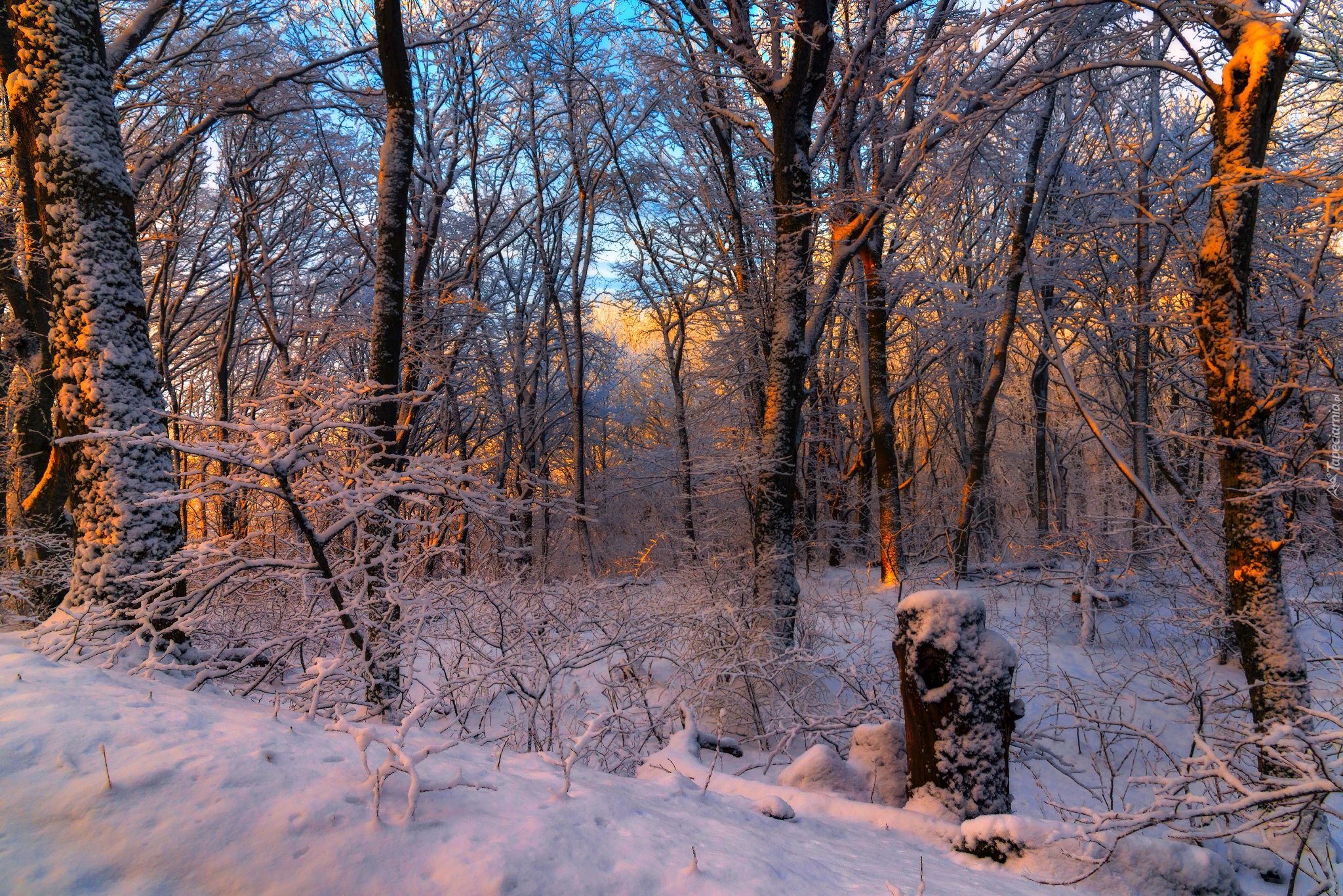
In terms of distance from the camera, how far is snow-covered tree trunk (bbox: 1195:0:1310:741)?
3.90 metres

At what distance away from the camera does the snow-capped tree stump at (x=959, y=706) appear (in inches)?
114

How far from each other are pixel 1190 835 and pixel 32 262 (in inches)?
437

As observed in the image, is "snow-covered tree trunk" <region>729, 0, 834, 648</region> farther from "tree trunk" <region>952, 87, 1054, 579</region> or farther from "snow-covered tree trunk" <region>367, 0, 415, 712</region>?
"tree trunk" <region>952, 87, 1054, 579</region>

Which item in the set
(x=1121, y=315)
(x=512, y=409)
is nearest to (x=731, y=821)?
(x=1121, y=315)

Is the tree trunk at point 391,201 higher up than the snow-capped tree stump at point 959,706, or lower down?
higher up

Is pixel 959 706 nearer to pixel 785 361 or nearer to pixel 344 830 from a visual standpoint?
pixel 344 830

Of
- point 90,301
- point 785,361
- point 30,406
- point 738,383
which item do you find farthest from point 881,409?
point 30,406

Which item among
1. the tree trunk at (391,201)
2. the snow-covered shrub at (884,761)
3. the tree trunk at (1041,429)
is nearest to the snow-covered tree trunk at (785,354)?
the snow-covered shrub at (884,761)

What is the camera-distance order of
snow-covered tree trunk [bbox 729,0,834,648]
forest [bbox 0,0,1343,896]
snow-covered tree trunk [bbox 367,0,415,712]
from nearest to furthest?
forest [bbox 0,0,1343,896] < snow-covered tree trunk [bbox 367,0,415,712] < snow-covered tree trunk [bbox 729,0,834,648]

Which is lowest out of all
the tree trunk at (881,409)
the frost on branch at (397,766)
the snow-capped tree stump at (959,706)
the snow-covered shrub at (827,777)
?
the snow-covered shrub at (827,777)

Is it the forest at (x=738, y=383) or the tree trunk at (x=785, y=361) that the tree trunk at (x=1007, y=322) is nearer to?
the forest at (x=738, y=383)

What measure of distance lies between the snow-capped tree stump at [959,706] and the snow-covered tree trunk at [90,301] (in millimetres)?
4643

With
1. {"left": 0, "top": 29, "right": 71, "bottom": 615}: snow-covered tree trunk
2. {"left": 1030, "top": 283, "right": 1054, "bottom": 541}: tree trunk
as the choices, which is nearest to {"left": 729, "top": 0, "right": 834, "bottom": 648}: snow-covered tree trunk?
{"left": 0, "top": 29, "right": 71, "bottom": 615}: snow-covered tree trunk

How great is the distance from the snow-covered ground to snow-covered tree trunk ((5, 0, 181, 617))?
1.45 metres
